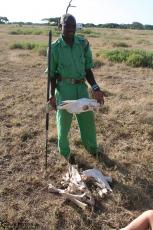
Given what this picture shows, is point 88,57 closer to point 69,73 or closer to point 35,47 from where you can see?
point 69,73

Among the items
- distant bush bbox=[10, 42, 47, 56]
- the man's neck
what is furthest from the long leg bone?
distant bush bbox=[10, 42, 47, 56]

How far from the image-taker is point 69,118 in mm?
4875

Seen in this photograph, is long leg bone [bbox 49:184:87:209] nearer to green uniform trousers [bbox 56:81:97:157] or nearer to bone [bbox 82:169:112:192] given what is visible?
bone [bbox 82:169:112:192]

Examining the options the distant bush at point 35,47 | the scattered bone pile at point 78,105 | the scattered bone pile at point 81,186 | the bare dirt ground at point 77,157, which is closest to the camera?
the bare dirt ground at point 77,157

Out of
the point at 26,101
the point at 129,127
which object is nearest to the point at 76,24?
the point at 129,127

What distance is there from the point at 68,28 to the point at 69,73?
52 cm

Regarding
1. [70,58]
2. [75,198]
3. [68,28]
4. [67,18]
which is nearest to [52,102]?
[70,58]

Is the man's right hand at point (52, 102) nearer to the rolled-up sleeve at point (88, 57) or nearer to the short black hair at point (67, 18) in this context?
the rolled-up sleeve at point (88, 57)

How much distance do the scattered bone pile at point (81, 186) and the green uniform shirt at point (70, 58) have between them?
109 cm

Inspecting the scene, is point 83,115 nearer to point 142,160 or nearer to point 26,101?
point 142,160

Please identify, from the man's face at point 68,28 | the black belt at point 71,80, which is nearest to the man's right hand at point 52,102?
the black belt at point 71,80

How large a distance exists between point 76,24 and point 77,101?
0.83 m

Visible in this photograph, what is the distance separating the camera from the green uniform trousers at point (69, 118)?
15.6 feet

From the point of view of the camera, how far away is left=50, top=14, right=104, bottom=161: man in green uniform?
455 centimetres
